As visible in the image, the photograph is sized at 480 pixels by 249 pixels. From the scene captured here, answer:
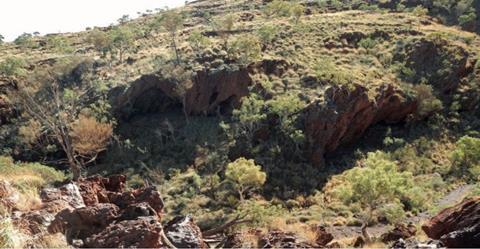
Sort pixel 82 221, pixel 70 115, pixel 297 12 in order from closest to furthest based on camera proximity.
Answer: pixel 82 221 → pixel 70 115 → pixel 297 12

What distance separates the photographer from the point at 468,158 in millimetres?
40812

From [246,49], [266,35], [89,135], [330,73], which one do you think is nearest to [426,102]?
[330,73]

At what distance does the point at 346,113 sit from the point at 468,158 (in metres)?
11.2

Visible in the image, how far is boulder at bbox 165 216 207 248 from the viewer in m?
9.38

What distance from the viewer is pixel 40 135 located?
161 ft

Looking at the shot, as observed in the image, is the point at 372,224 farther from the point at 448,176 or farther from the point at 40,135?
the point at 40,135

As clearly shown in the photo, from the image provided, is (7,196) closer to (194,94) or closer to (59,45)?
(194,94)

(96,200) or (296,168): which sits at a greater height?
(96,200)

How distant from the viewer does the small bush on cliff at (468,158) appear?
130 feet

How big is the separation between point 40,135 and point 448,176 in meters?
37.5

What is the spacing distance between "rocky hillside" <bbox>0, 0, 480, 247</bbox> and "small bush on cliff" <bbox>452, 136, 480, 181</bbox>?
0.15 metres

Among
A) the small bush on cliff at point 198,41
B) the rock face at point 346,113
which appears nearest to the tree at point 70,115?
the small bush on cliff at point 198,41

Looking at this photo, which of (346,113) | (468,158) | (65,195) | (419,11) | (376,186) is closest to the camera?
(65,195)

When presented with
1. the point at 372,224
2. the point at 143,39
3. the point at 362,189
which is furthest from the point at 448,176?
the point at 143,39
